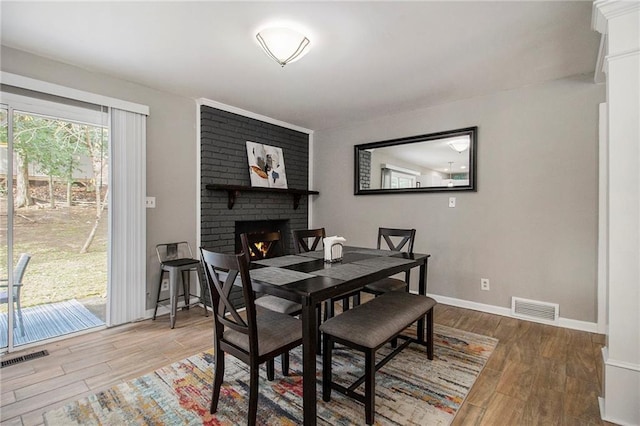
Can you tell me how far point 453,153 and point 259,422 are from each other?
10.5 ft

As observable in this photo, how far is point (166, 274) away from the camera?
3.31 metres

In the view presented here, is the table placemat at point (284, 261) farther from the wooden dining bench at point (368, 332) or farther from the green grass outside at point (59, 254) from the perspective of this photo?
the green grass outside at point (59, 254)

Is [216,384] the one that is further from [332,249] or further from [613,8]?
[613,8]

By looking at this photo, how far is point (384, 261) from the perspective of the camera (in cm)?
230

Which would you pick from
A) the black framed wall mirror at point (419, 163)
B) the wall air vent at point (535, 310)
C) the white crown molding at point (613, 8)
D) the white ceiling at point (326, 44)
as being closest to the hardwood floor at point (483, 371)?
the wall air vent at point (535, 310)

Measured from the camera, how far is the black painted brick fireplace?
3.55 m

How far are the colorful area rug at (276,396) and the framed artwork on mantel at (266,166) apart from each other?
7.48ft

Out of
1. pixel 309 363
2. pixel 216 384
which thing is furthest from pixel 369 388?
pixel 216 384

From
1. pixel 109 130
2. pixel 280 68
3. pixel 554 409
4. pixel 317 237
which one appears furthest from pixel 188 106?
pixel 554 409

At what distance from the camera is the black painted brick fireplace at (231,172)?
3.55 metres

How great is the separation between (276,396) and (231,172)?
2624 millimetres

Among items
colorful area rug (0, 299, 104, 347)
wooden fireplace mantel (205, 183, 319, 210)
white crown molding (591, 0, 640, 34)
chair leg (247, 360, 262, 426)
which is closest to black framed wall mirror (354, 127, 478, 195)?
wooden fireplace mantel (205, 183, 319, 210)

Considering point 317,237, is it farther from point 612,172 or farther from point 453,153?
point 612,172

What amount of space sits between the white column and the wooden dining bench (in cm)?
100
